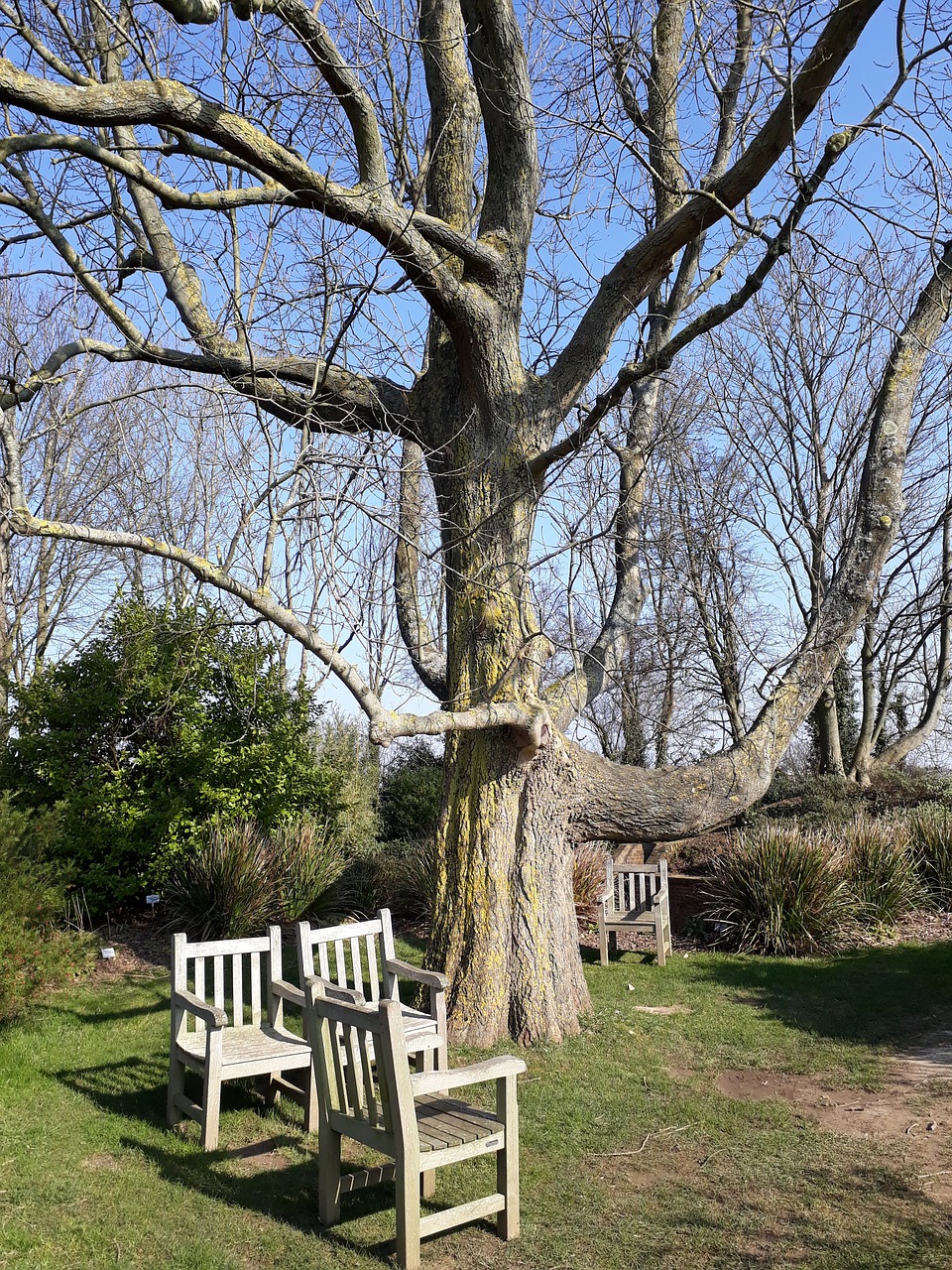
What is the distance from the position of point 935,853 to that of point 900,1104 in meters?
6.03

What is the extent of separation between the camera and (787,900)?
9820 millimetres

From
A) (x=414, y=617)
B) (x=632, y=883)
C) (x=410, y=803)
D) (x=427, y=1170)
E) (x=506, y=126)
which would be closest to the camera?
(x=427, y=1170)

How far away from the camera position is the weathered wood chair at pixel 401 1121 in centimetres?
392

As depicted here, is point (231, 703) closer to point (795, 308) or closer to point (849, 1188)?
point (849, 1188)

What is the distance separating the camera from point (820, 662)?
7.58 metres

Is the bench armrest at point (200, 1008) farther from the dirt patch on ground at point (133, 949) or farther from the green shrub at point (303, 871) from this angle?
the green shrub at point (303, 871)

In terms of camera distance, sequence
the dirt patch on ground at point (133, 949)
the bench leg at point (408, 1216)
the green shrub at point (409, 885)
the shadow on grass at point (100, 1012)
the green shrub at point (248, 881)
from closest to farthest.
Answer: the bench leg at point (408, 1216) → the shadow on grass at point (100, 1012) → the dirt patch on ground at point (133, 949) → the green shrub at point (248, 881) → the green shrub at point (409, 885)

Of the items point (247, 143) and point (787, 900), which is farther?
point (787, 900)

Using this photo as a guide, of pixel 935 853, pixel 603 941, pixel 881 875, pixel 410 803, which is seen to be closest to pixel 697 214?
pixel 603 941

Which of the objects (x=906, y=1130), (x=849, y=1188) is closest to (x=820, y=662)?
(x=906, y=1130)

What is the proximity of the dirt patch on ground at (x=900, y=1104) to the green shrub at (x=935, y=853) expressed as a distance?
14.1 ft


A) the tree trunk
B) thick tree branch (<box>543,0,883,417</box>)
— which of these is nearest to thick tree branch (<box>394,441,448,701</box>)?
the tree trunk

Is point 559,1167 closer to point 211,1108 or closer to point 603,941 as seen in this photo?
point 211,1108

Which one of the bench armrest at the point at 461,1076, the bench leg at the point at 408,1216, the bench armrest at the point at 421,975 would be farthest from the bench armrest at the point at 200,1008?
the bench leg at the point at 408,1216
